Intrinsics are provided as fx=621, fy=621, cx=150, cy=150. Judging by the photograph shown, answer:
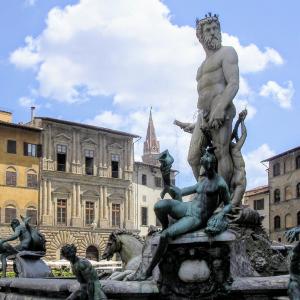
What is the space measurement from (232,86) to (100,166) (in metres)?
47.2

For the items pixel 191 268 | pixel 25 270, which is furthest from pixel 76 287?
pixel 25 270

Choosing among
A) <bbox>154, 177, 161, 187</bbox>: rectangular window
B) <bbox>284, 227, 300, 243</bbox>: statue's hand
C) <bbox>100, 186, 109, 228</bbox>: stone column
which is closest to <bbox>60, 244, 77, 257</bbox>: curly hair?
<bbox>284, 227, 300, 243</bbox>: statue's hand

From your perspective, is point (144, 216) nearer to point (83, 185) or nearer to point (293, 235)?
point (83, 185)

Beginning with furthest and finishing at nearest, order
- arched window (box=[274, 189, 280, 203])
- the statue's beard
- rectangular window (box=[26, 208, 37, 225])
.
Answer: arched window (box=[274, 189, 280, 203])
rectangular window (box=[26, 208, 37, 225])
the statue's beard

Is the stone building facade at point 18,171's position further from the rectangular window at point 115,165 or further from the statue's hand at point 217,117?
the statue's hand at point 217,117

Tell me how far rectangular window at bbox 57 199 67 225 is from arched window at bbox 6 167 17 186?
4.55 m

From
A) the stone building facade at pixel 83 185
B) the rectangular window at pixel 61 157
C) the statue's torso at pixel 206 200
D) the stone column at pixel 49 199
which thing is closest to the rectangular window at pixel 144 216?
the stone building facade at pixel 83 185

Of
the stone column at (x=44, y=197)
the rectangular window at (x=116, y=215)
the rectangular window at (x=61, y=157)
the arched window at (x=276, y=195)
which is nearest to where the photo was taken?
the stone column at (x=44, y=197)

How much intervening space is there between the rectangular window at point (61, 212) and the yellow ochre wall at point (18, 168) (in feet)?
7.38

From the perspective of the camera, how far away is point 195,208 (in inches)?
256

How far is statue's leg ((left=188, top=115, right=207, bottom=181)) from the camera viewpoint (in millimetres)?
10078

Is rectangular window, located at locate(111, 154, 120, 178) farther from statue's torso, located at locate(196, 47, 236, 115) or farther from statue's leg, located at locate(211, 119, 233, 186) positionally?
statue's leg, located at locate(211, 119, 233, 186)

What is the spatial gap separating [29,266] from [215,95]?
14.2ft

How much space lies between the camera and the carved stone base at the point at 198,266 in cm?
631
